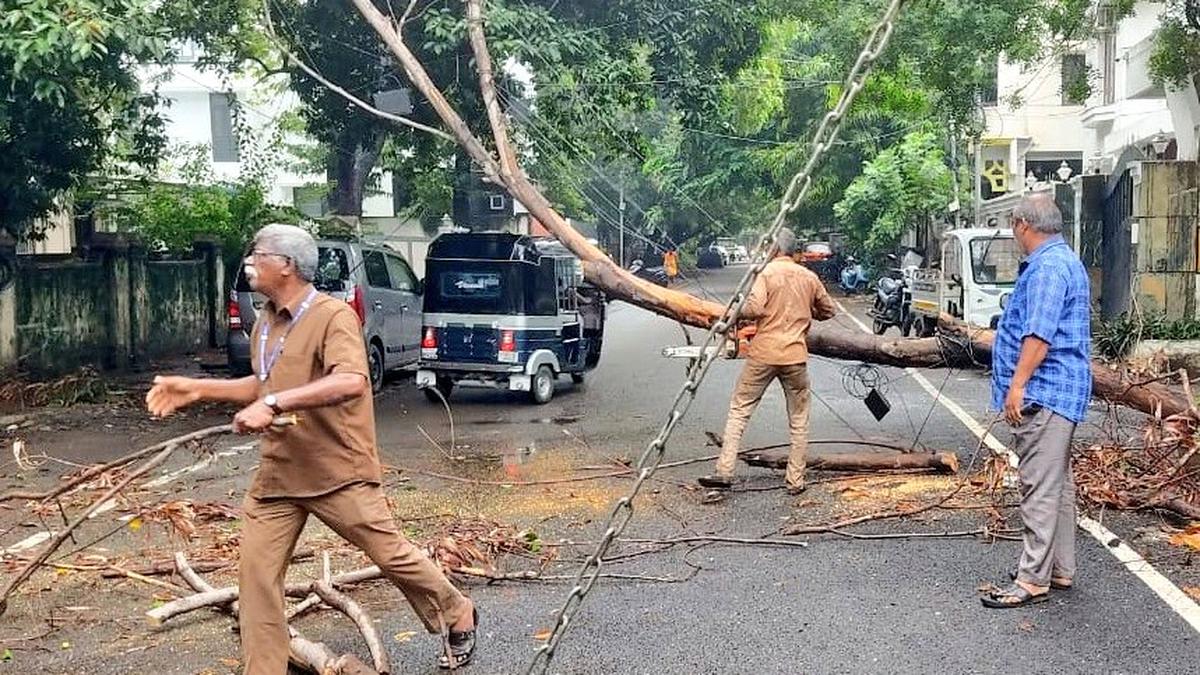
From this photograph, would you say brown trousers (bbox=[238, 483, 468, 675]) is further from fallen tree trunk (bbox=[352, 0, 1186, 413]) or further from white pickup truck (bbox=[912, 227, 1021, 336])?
white pickup truck (bbox=[912, 227, 1021, 336])

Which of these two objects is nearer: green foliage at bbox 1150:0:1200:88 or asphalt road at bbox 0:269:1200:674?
asphalt road at bbox 0:269:1200:674

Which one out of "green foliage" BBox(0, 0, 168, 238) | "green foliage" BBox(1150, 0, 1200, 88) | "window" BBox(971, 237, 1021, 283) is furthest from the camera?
"window" BBox(971, 237, 1021, 283)

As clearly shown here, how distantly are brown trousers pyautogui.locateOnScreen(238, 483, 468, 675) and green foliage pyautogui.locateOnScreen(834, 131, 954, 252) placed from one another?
96.9ft

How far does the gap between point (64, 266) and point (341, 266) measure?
444cm

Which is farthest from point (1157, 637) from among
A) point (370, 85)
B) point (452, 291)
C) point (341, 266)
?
point (370, 85)

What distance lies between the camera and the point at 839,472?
895cm

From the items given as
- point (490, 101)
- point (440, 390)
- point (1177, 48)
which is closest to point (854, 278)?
point (1177, 48)

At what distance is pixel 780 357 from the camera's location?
8.27 m

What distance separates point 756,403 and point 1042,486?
9.27 feet

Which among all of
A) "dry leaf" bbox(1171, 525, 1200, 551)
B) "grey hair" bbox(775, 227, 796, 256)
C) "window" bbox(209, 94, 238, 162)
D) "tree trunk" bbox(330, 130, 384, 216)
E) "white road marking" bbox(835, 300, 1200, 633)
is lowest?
"white road marking" bbox(835, 300, 1200, 633)

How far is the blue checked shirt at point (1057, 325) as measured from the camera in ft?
18.7

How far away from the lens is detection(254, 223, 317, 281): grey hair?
4.53 m

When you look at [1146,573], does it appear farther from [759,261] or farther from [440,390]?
[440,390]

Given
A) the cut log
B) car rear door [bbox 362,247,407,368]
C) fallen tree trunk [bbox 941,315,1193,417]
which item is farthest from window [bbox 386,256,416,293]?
fallen tree trunk [bbox 941,315,1193,417]
